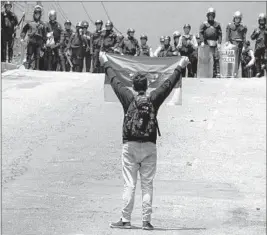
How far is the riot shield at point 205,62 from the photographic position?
26922mm

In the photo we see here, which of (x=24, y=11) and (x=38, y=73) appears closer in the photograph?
(x=38, y=73)

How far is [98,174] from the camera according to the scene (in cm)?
1412

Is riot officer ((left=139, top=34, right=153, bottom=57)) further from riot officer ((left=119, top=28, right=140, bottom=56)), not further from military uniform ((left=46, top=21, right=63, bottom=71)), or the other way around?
military uniform ((left=46, top=21, right=63, bottom=71))

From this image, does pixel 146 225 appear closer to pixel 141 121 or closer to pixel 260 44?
pixel 141 121

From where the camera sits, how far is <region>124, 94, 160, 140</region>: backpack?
1032 centimetres

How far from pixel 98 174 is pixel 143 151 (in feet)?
12.6

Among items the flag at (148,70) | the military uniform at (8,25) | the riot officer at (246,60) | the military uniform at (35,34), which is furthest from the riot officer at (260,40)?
the flag at (148,70)

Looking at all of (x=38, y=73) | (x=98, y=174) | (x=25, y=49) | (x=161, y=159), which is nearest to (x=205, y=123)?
→ (x=161, y=159)

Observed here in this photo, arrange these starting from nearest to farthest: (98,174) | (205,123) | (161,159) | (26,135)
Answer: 1. (98,174)
2. (161,159)
3. (26,135)
4. (205,123)

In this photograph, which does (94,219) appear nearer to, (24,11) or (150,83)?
(150,83)

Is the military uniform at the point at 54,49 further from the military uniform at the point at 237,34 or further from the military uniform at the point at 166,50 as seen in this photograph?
the military uniform at the point at 237,34

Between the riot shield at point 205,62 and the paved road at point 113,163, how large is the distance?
3815 mm

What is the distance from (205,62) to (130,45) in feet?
7.33

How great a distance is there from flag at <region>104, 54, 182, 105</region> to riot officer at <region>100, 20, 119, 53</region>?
449 inches
